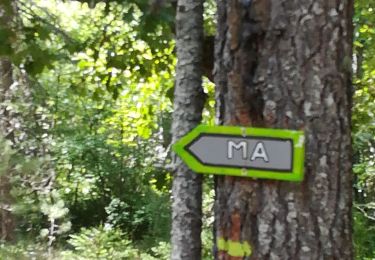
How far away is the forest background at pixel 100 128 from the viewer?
109 inches

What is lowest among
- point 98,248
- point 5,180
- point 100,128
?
point 98,248

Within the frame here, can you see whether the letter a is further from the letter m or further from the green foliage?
the green foliage

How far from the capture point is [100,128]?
785 centimetres

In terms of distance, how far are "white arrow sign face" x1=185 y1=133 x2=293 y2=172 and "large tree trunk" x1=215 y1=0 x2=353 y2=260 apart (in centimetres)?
3

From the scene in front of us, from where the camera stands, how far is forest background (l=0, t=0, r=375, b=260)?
9.05 feet

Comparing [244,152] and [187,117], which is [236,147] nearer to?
[244,152]

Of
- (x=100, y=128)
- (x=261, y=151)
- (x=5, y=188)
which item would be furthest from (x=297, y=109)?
(x=100, y=128)

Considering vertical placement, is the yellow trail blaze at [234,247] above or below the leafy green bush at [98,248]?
above

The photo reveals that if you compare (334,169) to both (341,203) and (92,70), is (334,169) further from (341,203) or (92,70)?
(92,70)

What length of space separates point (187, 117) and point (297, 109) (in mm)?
345

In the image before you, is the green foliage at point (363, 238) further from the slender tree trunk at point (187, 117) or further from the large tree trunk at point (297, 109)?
the large tree trunk at point (297, 109)

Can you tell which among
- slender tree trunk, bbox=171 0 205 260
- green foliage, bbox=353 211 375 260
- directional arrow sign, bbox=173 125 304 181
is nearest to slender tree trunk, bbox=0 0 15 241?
green foliage, bbox=353 211 375 260

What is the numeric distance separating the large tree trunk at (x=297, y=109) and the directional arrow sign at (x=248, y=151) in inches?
0.8

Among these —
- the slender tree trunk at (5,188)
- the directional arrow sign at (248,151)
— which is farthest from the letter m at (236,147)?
the slender tree trunk at (5,188)
